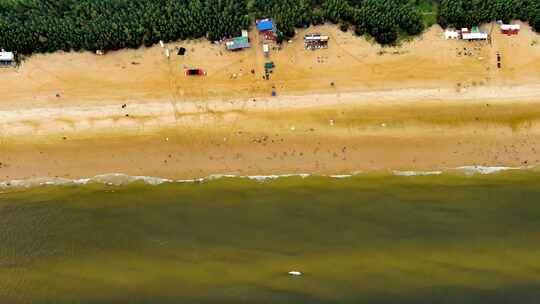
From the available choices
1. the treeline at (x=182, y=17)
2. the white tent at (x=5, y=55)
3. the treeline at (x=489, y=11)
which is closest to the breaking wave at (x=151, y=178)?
the white tent at (x=5, y=55)

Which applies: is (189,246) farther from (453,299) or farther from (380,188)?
(453,299)

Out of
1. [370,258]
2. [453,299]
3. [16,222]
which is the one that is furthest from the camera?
[16,222]

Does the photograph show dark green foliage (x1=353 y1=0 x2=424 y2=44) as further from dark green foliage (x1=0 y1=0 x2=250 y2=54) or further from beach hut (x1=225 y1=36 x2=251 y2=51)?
dark green foliage (x1=0 y1=0 x2=250 y2=54)

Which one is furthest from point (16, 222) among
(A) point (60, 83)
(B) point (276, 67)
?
(B) point (276, 67)

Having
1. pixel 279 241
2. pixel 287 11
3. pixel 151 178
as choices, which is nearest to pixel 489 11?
pixel 287 11

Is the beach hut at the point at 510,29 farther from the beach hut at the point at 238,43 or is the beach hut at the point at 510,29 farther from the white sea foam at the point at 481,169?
the beach hut at the point at 238,43

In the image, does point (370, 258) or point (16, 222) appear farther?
point (16, 222)
